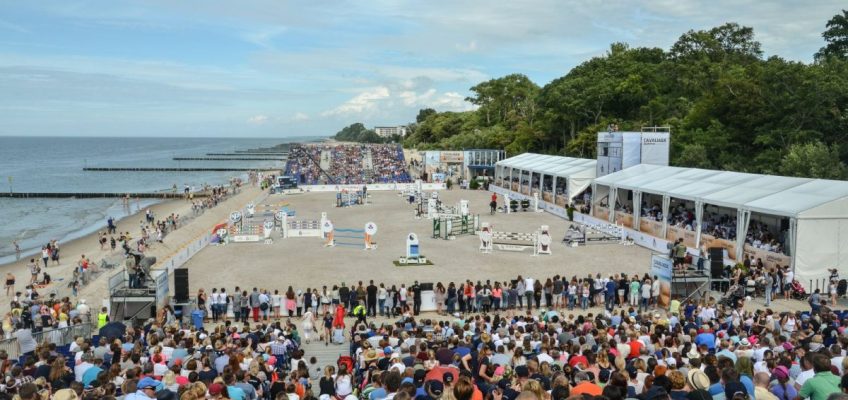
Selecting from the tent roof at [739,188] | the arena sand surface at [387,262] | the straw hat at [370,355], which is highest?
the tent roof at [739,188]

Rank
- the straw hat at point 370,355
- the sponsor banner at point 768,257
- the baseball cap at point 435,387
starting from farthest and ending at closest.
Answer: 1. the sponsor banner at point 768,257
2. the straw hat at point 370,355
3. the baseball cap at point 435,387

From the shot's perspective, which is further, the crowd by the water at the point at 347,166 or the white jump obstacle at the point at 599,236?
the crowd by the water at the point at 347,166

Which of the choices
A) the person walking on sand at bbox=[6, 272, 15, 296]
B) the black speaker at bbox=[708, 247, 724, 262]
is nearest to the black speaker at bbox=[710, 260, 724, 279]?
the black speaker at bbox=[708, 247, 724, 262]

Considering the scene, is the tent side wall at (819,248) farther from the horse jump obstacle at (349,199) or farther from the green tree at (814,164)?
the horse jump obstacle at (349,199)

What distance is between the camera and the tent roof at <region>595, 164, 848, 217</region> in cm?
1934

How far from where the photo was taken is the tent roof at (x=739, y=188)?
19.3 metres

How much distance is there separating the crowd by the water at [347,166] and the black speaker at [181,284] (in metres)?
45.6

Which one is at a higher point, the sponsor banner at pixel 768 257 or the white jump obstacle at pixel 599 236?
the sponsor banner at pixel 768 257

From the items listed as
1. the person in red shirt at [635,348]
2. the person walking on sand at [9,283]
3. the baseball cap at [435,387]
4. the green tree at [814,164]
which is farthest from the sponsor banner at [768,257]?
the person walking on sand at [9,283]

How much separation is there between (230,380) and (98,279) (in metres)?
16.8

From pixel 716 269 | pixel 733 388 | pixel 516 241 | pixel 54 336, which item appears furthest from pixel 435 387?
pixel 516 241

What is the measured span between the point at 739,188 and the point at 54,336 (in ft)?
72.5

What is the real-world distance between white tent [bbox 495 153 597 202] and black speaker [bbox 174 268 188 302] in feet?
82.9

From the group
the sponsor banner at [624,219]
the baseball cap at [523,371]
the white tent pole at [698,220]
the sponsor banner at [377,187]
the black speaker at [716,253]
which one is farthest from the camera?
the sponsor banner at [377,187]
